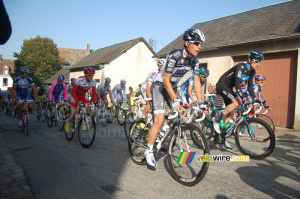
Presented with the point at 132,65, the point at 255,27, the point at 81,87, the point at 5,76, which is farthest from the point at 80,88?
the point at 5,76

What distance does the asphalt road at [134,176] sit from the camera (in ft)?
10.6

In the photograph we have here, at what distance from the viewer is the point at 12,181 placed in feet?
11.9

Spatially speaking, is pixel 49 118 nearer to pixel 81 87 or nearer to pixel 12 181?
pixel 81 87

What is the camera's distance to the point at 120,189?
3.40 meters

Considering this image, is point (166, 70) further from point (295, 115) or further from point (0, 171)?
point (295, 115)

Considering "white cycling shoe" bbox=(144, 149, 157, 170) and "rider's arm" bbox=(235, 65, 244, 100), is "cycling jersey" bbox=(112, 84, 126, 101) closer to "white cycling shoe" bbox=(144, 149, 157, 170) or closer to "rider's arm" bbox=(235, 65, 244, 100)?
"rider's arm" bbox=(235, 65, 244, 100)

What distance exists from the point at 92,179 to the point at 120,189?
63 centimetres

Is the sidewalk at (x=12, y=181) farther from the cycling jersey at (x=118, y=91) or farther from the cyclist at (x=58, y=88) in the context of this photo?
the cycling jersey at (x=118, y=91)

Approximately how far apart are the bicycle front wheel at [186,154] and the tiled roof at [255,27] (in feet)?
28.4

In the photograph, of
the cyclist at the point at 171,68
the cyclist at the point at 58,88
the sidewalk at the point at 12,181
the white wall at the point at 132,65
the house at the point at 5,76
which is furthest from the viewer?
the house at the point at 5,76

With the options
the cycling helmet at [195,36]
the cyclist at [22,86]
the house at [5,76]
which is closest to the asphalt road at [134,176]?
the cycling helmet at [195,36]

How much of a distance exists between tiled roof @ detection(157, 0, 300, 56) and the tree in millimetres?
46726

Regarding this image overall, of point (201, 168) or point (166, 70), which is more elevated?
point (166, 70)

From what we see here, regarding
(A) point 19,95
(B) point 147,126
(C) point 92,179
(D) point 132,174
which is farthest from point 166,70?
(A) point 19,95
